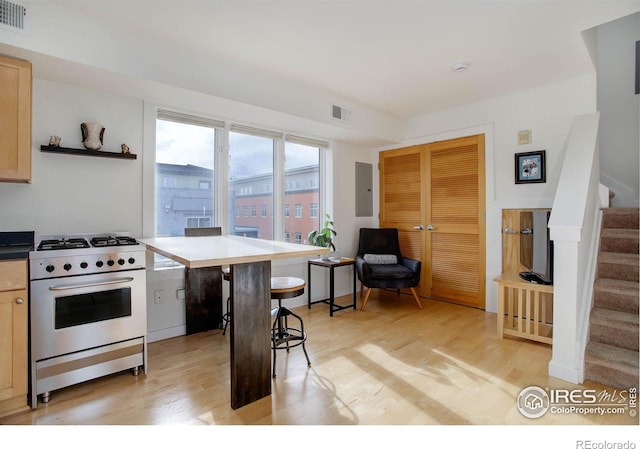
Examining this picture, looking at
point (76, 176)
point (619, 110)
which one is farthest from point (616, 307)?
point (76, 176)

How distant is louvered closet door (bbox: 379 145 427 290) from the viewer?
14.5 ft

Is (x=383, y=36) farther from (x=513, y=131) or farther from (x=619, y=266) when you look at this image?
(x=619, y=266)

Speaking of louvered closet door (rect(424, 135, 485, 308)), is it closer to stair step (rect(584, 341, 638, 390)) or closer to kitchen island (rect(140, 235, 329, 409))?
stair step (rect(584, 341, 638, 390))

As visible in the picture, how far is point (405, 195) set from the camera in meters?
4.57

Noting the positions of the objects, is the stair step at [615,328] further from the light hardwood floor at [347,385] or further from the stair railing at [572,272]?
the light hardwood floor at [347,385]

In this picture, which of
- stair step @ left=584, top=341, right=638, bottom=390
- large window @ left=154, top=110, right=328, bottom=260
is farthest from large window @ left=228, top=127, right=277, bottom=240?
stair step @ left=584, top=341, right=638, bottom=390

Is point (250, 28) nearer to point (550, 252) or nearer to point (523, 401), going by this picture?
point (523, 401)

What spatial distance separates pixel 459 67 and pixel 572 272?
192 cm

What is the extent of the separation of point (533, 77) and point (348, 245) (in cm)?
280

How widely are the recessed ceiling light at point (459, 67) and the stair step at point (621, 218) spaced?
6.07 ft

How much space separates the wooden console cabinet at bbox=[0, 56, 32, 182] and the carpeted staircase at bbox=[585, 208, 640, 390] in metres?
3.92

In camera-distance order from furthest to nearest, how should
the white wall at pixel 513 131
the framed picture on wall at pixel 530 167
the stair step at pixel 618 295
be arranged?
the framed picture on wall at pixel 530 167 < the white wall at pixel 513 131 < the stair step at pixel 618 295

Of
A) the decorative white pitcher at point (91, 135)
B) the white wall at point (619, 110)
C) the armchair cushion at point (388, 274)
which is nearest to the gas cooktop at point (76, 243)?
the decorative white pitcher at point (91, 135)

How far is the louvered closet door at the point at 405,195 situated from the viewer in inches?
174
